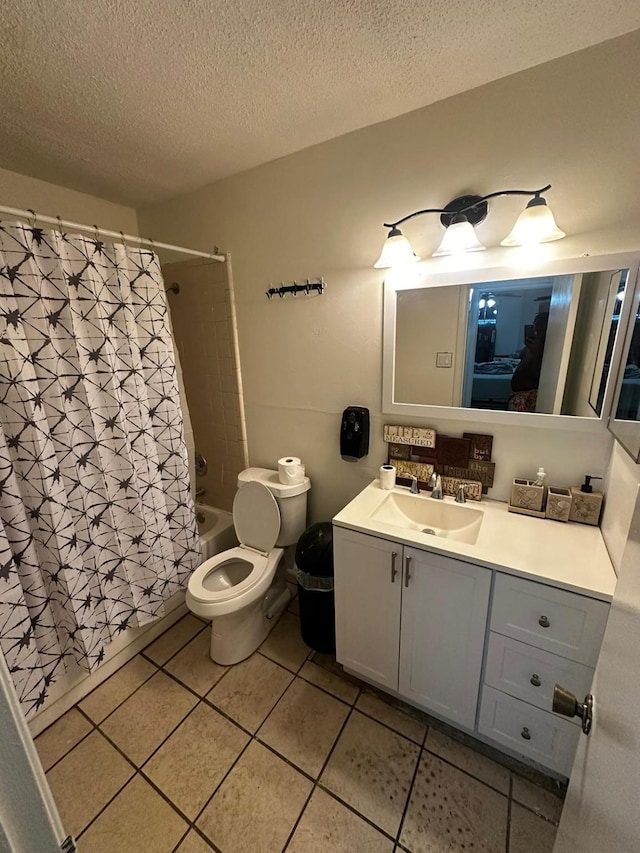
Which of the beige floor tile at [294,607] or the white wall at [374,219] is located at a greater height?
the white wall at [374,219]

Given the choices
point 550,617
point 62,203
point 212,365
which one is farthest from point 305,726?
point 62,203

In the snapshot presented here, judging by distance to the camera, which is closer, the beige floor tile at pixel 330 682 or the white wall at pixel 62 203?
the beige floor tile at pixel 330 682

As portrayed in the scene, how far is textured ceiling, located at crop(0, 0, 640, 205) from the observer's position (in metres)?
0.95

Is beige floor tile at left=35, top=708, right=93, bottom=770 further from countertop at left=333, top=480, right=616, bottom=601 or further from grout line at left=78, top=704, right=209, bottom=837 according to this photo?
countertop at left=333, top=480, right=616, bottom=601

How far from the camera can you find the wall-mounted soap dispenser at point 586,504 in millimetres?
1271

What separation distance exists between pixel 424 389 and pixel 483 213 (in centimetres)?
70

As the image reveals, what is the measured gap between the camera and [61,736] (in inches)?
57.2

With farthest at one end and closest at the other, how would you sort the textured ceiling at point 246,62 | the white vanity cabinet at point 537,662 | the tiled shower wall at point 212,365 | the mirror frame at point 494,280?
the tiled shower wall at point 212,365, the mirror frame at point 494,280, the white vanity cabinet at point 537,662, the textured ceiling at point 246,62

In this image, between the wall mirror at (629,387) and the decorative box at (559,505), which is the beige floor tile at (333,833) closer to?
the decorative box at (559,505)

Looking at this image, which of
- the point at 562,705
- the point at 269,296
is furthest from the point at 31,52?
the point at 562,705

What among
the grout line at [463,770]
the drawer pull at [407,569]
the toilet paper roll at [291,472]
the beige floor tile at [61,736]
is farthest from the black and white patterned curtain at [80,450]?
the grout line at [463,770]

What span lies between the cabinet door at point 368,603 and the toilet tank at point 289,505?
1.58 ft

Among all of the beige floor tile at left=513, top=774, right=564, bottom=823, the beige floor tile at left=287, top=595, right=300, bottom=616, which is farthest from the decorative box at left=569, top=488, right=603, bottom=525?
the beige floor tile at left=287, top=595, right=300, bottom=616

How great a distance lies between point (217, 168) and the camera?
1.75 metres
